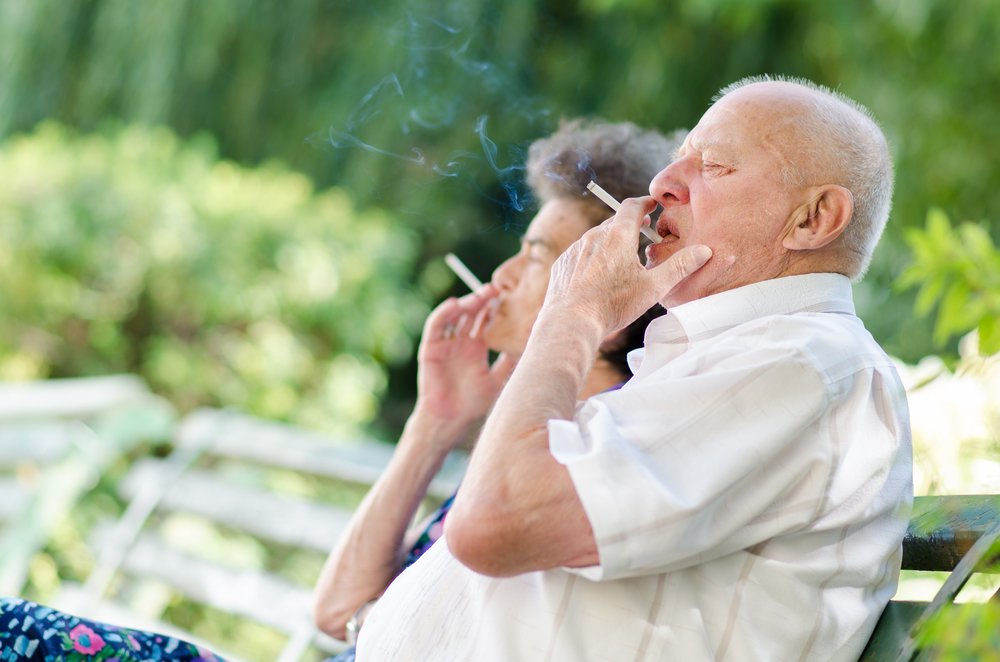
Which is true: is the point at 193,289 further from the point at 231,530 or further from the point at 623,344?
the point at 623,344

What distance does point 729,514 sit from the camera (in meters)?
1.45

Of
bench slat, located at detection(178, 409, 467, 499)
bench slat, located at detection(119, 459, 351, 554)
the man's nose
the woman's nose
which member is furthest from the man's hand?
bench slat, located at detection(119, 459, 351, 554)

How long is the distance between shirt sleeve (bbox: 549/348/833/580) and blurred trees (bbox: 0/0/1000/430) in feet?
11.1

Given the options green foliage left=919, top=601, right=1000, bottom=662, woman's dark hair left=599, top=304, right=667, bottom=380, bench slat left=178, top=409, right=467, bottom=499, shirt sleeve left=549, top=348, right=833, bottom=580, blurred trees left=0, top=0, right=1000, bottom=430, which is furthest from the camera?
blurred trees left=0, top=0, right=1000, bottom=430

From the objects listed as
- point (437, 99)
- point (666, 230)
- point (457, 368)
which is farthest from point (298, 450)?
point (437, 99)

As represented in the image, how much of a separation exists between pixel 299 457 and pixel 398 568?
1.27m

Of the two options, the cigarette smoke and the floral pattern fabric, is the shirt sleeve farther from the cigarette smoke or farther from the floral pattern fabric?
the cigarette smoke

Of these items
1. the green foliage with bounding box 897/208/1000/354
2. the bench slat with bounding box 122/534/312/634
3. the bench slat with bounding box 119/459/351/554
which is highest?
the green foliage with bounding box 897/208/1000/354

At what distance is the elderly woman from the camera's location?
7.94ft

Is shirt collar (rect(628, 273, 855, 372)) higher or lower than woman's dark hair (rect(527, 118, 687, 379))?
lower

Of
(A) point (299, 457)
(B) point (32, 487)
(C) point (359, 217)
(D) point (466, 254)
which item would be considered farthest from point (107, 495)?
(D) point (466, 254)

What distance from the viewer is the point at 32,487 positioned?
444 centimetres

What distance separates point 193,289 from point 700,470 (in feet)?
16.3

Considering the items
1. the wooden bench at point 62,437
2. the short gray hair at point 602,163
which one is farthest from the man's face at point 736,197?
the wooden bench at point 62,437
